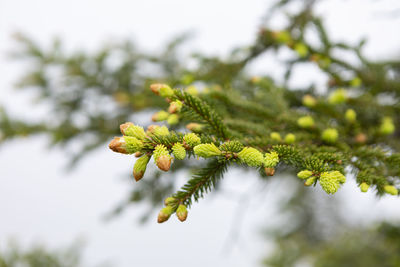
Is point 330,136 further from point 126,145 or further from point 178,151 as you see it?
point 126,145

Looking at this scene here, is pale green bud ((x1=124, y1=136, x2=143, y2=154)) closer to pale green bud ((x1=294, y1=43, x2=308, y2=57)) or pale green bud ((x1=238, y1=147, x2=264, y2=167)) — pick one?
pale green bud ((x1=238, y1=147, x2=264, y2=167))

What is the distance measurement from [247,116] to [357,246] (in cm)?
515

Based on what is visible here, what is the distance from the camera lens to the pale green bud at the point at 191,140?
0.69m

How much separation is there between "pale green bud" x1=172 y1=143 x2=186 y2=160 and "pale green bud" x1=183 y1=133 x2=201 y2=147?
0.02 m

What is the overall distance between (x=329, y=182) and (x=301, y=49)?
1327 mm

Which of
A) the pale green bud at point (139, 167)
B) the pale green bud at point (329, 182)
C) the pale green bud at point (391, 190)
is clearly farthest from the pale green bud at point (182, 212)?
the pale green bud at point (391, 190)

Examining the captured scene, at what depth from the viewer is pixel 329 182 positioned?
0.69m

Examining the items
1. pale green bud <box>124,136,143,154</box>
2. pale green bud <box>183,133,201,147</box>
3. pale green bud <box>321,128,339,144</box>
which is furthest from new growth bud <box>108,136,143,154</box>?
pale green bud <box>321,128,339,144</box>

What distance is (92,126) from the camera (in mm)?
2898

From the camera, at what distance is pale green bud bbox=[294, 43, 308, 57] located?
177cm

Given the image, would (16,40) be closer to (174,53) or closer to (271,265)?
(174,53)

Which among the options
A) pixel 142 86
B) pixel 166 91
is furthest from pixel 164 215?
pixel 142 86

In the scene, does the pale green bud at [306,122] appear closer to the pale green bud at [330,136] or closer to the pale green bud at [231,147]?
the pale green bud at [330,136]

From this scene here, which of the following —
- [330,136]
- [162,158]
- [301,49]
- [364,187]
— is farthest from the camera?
[301,49]
